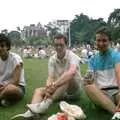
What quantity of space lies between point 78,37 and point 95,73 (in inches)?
2964

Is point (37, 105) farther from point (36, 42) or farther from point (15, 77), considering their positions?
point (36, 42)

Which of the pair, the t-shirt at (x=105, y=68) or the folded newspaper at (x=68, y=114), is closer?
the folded newspaper at (x=68, y=114)

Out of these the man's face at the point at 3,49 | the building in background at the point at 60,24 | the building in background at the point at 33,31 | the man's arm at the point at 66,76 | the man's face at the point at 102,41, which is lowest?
the building in background at the point at 33,31

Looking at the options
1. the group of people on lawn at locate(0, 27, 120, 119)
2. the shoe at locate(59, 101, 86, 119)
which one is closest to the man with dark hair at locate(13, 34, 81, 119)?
the group of people on lawn at locate(0, 27, 120, 119)

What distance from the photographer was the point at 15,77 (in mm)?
6328

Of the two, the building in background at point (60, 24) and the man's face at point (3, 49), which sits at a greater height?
the man's face at point (3, 49)

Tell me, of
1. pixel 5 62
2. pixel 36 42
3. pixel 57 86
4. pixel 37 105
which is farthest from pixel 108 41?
pixel 36 42

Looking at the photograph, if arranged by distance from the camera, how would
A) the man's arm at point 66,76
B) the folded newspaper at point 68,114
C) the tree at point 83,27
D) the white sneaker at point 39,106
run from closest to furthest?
the folded newspaper at point 68,114
the white sneaker at point 39,106
the man's arm at point 66,76
the tree at point 83,27

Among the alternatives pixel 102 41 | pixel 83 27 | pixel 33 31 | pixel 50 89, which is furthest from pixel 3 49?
pixel 33 31

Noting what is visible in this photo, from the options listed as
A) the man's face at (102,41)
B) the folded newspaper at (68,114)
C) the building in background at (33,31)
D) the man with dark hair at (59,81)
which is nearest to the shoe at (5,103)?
the man with dark hair at (59,81)

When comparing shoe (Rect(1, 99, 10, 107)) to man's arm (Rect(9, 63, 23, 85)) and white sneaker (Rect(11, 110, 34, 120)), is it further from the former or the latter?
white sneaker (Rect(11, 110, 34, 120))

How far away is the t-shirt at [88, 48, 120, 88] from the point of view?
565cm

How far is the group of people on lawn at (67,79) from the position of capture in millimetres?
5395

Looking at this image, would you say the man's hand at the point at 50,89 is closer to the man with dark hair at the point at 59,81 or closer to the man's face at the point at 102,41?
the man with dark hair at the point at 59,81
